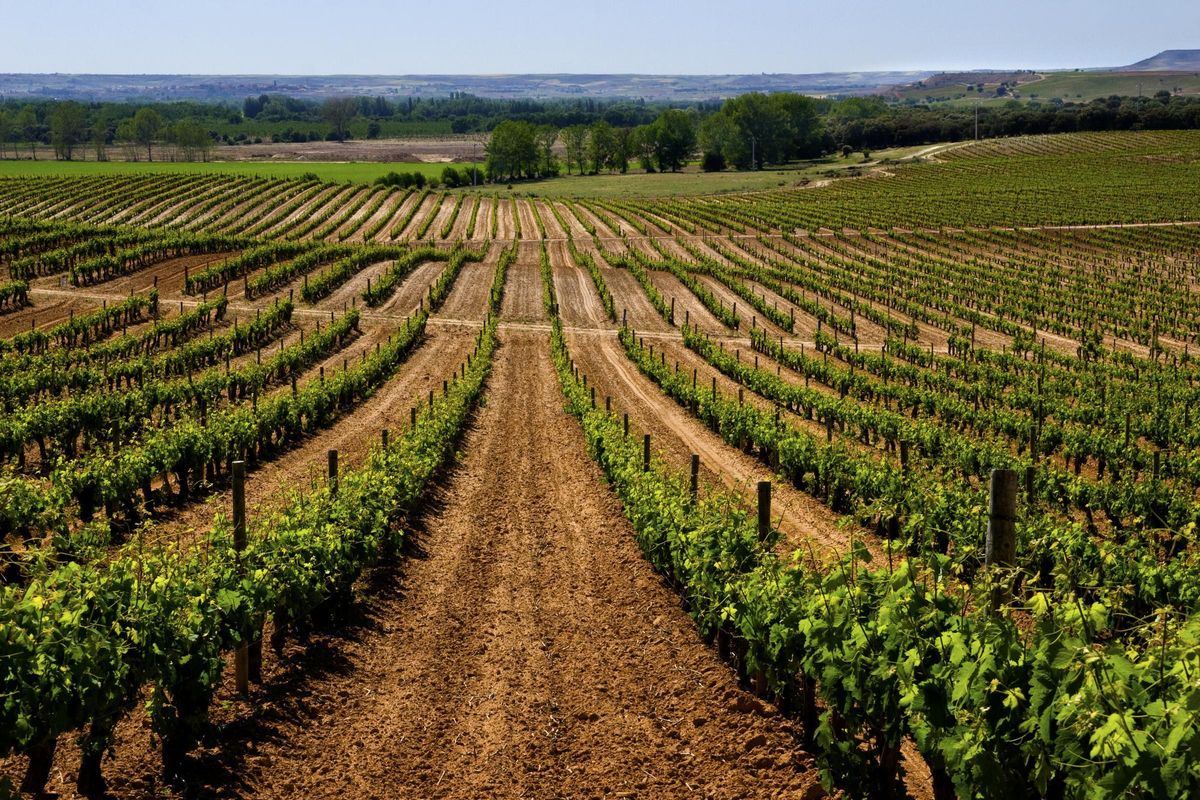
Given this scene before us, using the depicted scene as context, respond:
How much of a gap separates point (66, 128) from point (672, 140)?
92.9 m

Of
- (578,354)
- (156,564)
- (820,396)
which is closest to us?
(156,564)

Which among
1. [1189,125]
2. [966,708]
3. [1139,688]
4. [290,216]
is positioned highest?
[1189,125]

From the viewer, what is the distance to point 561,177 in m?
150

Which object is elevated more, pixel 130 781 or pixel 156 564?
pixel 156 564

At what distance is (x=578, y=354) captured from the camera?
42125 millimetres

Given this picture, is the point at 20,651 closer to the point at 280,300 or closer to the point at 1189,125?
the point at 280,300

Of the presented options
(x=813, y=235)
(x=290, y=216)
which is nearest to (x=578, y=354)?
(x=813, y=235)

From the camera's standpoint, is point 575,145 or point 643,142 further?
point 643,142

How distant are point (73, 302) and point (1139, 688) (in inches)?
2111

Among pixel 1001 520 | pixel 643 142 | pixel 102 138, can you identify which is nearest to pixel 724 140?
pixel 643 142

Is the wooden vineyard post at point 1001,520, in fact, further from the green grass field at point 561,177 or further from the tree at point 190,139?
the tree at point 190,139

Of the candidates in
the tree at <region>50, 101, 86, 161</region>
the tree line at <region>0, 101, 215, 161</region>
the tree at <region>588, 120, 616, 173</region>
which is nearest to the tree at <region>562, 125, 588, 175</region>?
the tree at <region>588, 120, 616, 173</region>

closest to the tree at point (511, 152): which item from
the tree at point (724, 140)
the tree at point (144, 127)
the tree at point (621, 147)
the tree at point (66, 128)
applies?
the tree at point (621, 147)

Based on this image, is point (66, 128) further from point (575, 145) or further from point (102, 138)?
point (575, 145)
